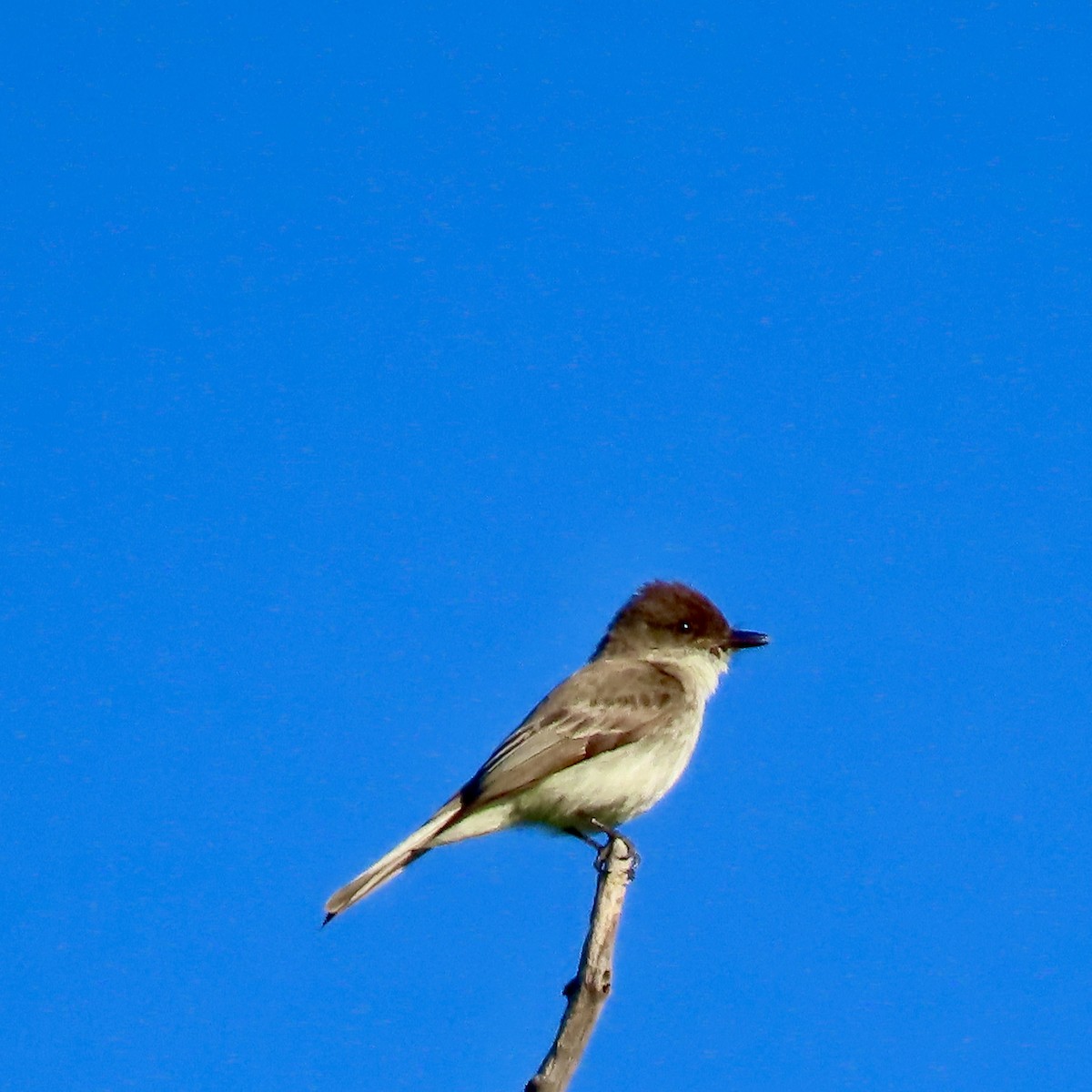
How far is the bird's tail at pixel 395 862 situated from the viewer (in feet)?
23.5

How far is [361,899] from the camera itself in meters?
7.25

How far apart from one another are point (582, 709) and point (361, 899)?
223 cm

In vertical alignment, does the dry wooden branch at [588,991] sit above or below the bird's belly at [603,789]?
below

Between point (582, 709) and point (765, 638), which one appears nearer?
point (582, 709)

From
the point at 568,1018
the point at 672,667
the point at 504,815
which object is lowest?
the point at 568,1018

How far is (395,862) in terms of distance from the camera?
25.0 feet

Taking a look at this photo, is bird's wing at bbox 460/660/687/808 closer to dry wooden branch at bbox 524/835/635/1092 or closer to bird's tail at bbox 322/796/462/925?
bird's tail at bbox 322/796/462/925

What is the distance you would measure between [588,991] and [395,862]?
2.11 m

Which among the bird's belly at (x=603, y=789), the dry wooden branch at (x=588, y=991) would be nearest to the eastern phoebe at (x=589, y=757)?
the bird's belly at (x=603, y=789)

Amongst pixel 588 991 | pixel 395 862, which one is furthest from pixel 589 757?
pixel 588 991

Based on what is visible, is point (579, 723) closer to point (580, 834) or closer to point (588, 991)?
point (580, 834)

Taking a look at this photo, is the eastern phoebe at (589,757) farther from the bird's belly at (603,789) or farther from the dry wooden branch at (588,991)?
the dry wooden branch at (588,991)

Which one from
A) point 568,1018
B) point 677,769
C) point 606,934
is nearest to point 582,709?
point 677,769

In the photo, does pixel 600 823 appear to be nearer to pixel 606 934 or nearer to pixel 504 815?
pixel 504 815
